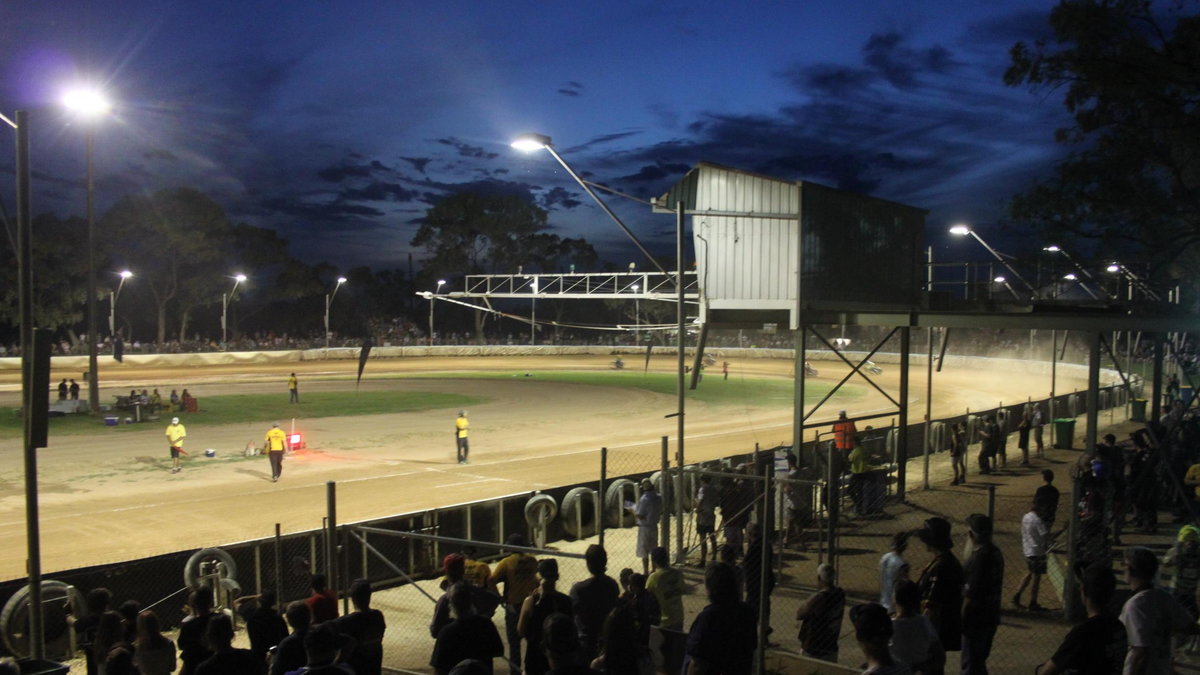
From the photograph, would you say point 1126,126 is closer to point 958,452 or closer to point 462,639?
point 958,452

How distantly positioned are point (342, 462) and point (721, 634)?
2085cm

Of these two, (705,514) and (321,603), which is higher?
(321,603)

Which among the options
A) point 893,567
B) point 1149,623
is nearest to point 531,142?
point 893,567

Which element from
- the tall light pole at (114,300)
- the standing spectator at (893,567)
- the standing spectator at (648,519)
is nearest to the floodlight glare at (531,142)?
the standing spectator at (648,519)

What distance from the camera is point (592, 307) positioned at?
10969cm

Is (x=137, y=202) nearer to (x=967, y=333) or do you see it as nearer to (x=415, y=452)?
(x=415, y=452)

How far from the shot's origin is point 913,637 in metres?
5.52

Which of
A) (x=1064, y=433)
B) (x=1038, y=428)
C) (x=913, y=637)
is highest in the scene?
(x=913, y=637)

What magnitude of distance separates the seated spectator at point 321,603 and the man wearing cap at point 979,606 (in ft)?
17.3

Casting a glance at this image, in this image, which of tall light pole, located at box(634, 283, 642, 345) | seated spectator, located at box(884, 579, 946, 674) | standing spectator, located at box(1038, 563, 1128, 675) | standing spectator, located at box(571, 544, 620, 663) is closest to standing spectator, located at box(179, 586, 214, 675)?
standing spectator, located at box(571, 544, 620, 663)

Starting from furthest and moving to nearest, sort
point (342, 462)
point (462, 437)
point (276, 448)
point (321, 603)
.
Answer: point (342, 462)
point (462, 437)
point (276, 448)
point (321, 603)

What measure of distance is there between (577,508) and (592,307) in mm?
94123

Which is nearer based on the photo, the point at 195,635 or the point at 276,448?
the point at 195,635

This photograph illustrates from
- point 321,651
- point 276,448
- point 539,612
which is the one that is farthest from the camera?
point 276,448
